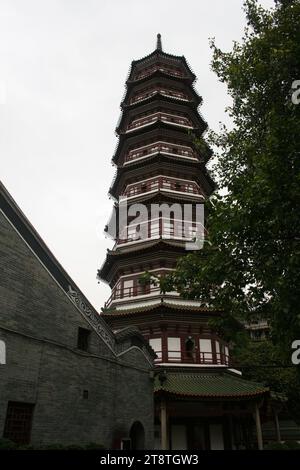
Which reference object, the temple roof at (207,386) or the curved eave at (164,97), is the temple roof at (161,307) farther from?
the curved eave at (164,97)

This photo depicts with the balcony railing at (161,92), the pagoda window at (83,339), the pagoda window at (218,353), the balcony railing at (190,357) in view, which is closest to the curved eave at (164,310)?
the pagoda window at (218,353)

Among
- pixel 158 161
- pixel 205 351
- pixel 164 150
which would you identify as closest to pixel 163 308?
pixel 205 351

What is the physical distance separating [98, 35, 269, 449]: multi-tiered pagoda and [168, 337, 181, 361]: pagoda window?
0.05 metres

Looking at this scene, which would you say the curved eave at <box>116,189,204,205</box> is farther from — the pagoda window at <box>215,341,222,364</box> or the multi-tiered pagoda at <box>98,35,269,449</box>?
the pagoda window at <box>215,341,222,364</box>

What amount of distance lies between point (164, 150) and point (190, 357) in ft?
44.4

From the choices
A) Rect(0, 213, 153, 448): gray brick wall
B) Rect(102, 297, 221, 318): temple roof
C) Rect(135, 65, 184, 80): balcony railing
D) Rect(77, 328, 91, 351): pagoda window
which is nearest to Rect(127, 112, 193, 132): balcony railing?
Rect(135, 65, 184, 80): balcony railing

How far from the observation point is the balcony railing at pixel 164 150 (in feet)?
87.7

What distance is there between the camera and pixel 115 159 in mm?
28953

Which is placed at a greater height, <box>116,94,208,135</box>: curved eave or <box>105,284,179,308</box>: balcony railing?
<box>116,94,208,135</box>: curved eave

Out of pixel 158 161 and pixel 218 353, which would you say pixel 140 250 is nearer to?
pixel 158 161

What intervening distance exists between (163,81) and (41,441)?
86.8 ft

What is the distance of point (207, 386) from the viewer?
18578mm

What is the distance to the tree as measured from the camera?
28.8 feet
